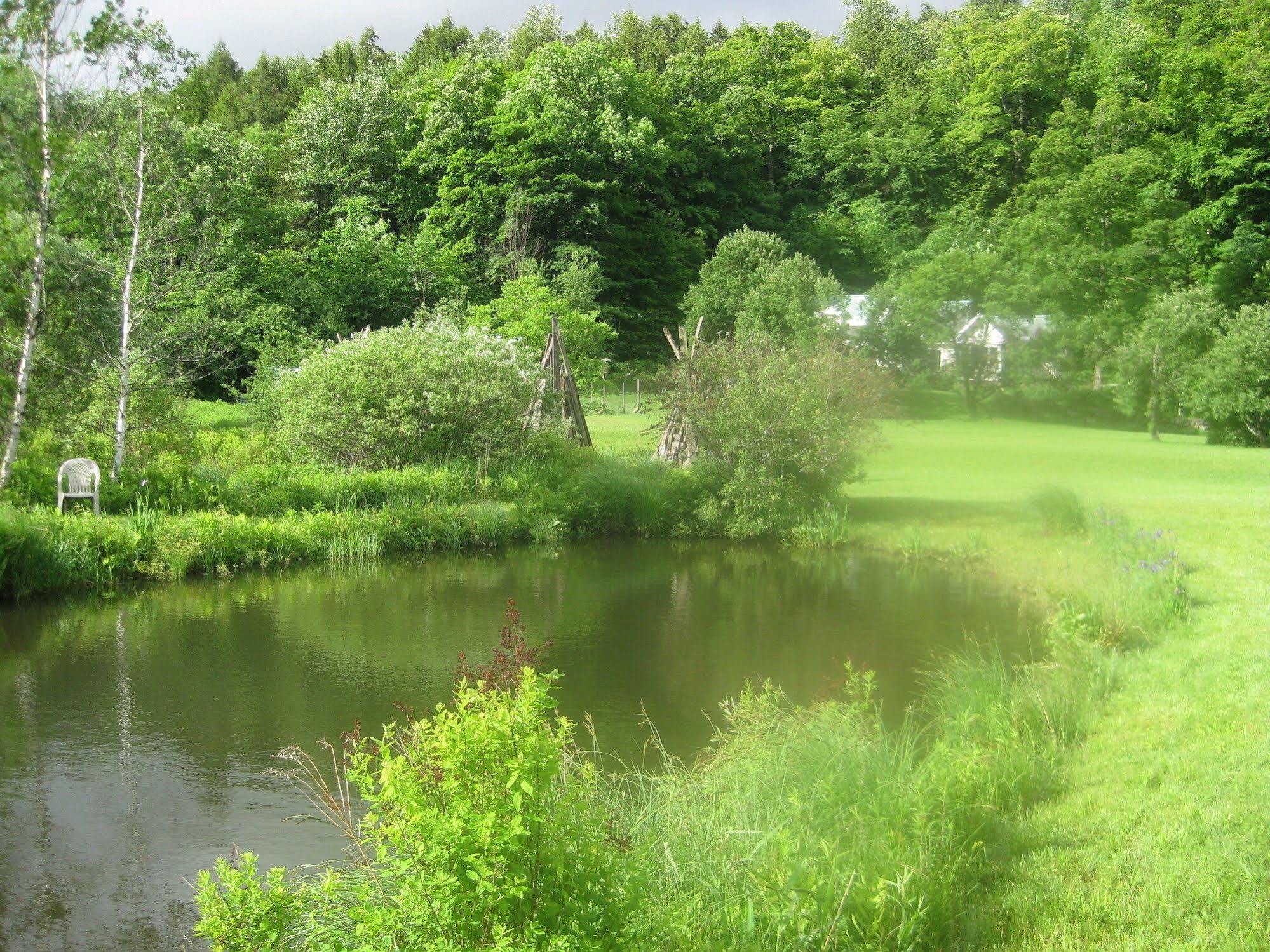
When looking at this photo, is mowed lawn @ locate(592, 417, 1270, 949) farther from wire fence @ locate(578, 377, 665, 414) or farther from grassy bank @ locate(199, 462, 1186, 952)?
wire fence @ locate(578, 377, 665, 414)

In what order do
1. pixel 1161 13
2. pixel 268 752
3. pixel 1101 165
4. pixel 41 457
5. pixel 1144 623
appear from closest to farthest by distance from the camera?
pixel 268 752 → pixel 1144 623 → pixel 41 457 → pixel 1101 165 → pixel 1161 13

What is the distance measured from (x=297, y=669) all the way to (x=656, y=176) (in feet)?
123

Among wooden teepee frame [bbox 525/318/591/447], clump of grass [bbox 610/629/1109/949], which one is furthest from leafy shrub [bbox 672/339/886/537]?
clump of grass [bbox 610/629/1109/949]

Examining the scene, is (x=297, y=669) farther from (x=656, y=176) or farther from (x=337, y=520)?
(x=656, y=176)

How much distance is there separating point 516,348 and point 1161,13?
849 inches

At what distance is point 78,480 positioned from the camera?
13672mm

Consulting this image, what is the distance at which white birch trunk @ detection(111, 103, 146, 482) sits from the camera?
15.6 metres

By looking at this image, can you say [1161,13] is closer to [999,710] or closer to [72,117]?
[72,117]

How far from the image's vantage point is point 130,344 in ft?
55.4

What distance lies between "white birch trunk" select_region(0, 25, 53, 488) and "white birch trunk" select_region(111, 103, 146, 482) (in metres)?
1.21

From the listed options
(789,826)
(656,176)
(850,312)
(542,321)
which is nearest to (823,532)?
(789,826)

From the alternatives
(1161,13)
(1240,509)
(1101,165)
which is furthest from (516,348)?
(1161,13)

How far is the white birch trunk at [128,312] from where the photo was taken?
15.6 metres

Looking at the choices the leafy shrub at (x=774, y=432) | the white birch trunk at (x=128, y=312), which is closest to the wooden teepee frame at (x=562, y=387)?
the leafy shrub at (x=774, y=432)
